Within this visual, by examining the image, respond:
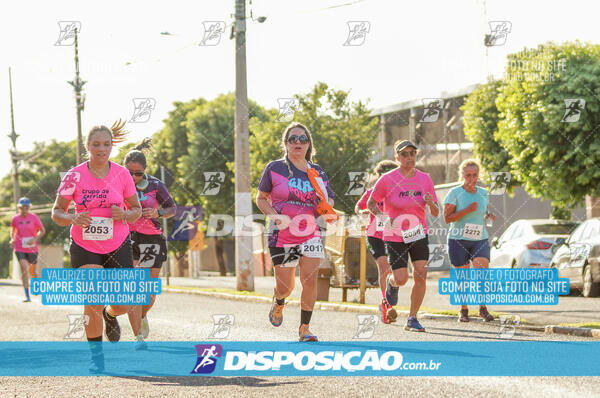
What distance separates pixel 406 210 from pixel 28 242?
11.8 meters

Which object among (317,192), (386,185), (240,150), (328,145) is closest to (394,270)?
(386,185)

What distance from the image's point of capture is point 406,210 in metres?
10.4

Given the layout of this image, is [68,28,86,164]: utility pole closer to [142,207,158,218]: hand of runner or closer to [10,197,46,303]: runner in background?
[10,197,46,303]: runner in background

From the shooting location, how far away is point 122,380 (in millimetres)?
7688

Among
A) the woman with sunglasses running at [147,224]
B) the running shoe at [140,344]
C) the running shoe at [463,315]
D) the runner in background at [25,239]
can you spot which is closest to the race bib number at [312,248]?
the woman with sunglasses running at [147,224]

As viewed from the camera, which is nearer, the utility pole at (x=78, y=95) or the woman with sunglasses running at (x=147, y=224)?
the woman with sunglasses running at (x=147, y=224)

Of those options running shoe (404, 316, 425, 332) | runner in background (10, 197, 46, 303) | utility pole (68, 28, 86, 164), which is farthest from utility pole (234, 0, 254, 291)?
utility pole (68, 28, 86, 164)

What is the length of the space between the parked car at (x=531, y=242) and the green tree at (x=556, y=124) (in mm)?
2484

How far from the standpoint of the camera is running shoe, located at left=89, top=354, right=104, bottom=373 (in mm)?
8178

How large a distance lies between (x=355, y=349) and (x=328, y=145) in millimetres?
25310

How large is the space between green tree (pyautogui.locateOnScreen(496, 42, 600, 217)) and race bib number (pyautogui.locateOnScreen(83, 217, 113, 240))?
1659 cm

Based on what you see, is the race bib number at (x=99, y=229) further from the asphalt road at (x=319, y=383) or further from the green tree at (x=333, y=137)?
the green tree at (x=333, y=137)

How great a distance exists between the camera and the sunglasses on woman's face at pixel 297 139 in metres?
8.57
